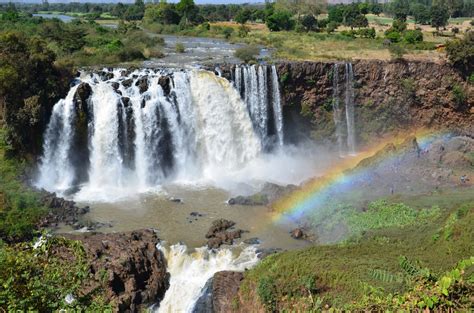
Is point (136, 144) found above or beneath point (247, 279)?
above

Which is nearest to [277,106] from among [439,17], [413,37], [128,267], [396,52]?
[396,52]

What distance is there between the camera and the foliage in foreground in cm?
696

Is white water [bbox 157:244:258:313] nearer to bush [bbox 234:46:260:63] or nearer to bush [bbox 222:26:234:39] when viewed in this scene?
bush [bbox 234:46:260:63]

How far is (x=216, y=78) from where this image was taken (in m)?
28.2

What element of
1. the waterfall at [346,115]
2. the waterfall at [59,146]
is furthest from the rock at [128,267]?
the waterfall at [346,115]

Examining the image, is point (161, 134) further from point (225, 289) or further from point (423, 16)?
point (423, 16)

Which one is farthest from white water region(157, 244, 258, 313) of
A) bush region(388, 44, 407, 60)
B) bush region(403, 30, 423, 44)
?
bush region(403, 30, 423, 44)

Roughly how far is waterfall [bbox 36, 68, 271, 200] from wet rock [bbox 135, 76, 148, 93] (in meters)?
0.05

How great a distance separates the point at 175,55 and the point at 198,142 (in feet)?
37.6

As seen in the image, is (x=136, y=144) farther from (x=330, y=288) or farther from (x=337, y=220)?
(x=330, y=288)

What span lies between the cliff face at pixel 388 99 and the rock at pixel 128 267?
15467mm

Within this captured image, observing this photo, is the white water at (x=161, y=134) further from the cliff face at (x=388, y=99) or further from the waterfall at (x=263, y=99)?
the cliff face at (x=388, y=99)

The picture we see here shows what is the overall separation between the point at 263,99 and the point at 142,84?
7187 mm

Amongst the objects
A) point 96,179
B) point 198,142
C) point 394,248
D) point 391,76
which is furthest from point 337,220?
point 391,76
